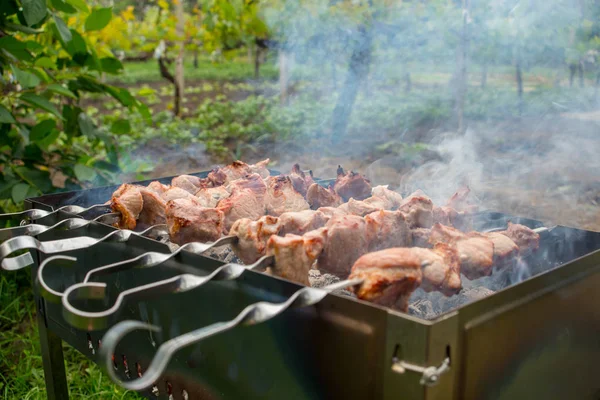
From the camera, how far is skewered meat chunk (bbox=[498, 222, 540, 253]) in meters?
1.83

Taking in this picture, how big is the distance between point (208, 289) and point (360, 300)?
535 millimetres

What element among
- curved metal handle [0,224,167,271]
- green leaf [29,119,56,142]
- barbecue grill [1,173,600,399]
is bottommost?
barbecue grill [1,173,600,399]

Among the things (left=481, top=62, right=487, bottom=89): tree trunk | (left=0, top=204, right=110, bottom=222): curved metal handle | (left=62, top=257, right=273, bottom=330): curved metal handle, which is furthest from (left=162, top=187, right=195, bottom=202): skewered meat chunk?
(left=481, top=62, right=487, bottom=89): tree trunk

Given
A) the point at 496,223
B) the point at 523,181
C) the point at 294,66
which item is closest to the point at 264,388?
the point at 496,223

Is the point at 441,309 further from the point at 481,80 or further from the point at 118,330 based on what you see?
the point at 481,80

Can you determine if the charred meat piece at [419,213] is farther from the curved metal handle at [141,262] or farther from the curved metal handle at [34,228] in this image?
the curved metal handle at [34,228]

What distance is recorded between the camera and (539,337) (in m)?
1.54

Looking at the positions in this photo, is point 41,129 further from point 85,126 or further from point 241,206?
point 241,206

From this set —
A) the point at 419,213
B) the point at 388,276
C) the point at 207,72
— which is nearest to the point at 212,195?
the point at 419,213

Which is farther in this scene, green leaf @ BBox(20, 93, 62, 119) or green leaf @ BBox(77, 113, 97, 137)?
green leaf @ BBox(77, 113, 97, 137)

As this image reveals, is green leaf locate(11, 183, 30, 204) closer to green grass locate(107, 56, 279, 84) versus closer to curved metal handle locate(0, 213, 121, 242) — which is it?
curved metal handle locate(0, 213, 121, 242)

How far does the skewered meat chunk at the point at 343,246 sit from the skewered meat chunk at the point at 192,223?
0.45 metres

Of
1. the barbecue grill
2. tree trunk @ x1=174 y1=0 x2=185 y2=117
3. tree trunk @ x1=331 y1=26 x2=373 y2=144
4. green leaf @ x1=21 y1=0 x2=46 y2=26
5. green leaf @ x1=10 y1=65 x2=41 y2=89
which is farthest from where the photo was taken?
tree trunk @ x1=174 y1=0 x2=185 y2=117

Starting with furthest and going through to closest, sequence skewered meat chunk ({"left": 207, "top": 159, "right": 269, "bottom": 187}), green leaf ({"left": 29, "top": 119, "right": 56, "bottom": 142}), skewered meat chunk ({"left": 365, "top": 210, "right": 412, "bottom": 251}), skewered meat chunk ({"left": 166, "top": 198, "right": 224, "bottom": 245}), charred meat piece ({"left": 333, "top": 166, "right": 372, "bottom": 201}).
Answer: green leaf ({"left": 29, "top": 119, "right": 56, "bottom": 142})
skewered meat chunk ({"left": 207, "top": 159, "right": 269, "bottom": 187})
charred meat piece ({"left": 333, "top": 166, "right": 372, "bottom": 201})
skewered meat chunk ({"left": 166, "top": 198, "right": 224, "bottom": 245})
skewered meat chunk ({"left": 365, "top": 210, "right": 412, "bottom": 251})
